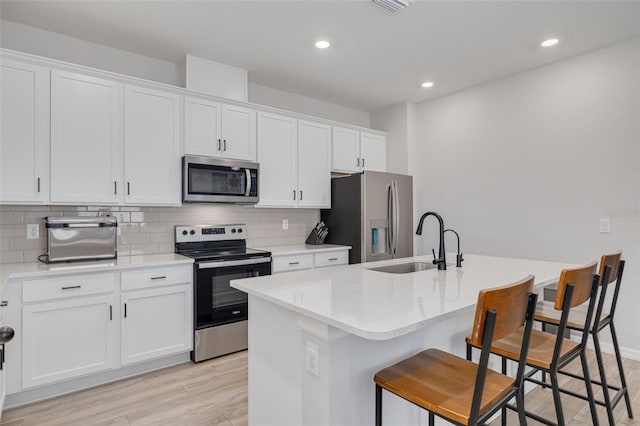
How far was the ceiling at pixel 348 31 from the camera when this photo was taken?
2592 millimetres

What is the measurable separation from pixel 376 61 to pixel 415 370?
2.92m

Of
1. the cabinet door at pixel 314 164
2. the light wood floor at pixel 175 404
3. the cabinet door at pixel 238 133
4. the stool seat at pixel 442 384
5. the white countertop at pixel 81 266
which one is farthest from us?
the cabinet door at pixel 314 164

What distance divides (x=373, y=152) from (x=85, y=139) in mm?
3178

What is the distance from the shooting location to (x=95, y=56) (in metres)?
3.14

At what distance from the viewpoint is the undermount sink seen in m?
2.45

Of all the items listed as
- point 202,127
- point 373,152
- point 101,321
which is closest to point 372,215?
point 373,152

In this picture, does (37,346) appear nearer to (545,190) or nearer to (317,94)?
(317,94)

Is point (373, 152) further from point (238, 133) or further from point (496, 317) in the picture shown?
point (496, 317)

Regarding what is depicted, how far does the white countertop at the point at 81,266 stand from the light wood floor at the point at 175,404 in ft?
2.79

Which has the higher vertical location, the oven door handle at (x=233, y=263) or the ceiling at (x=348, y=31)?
the ceiling at (x=348, y=31)

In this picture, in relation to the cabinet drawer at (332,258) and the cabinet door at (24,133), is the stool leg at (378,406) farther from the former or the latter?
the cabinet door at (24,133)

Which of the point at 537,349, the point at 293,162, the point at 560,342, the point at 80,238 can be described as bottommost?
the point at 537,349

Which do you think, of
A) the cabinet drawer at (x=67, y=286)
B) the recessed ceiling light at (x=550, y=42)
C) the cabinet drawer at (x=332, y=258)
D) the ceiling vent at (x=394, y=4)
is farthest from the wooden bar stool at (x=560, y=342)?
the cabinet drawer at (x=67, y=286)

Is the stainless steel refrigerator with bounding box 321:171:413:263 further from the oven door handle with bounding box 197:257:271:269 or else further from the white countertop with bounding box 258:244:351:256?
the oven door handle with bounding box 197:257:271:269
